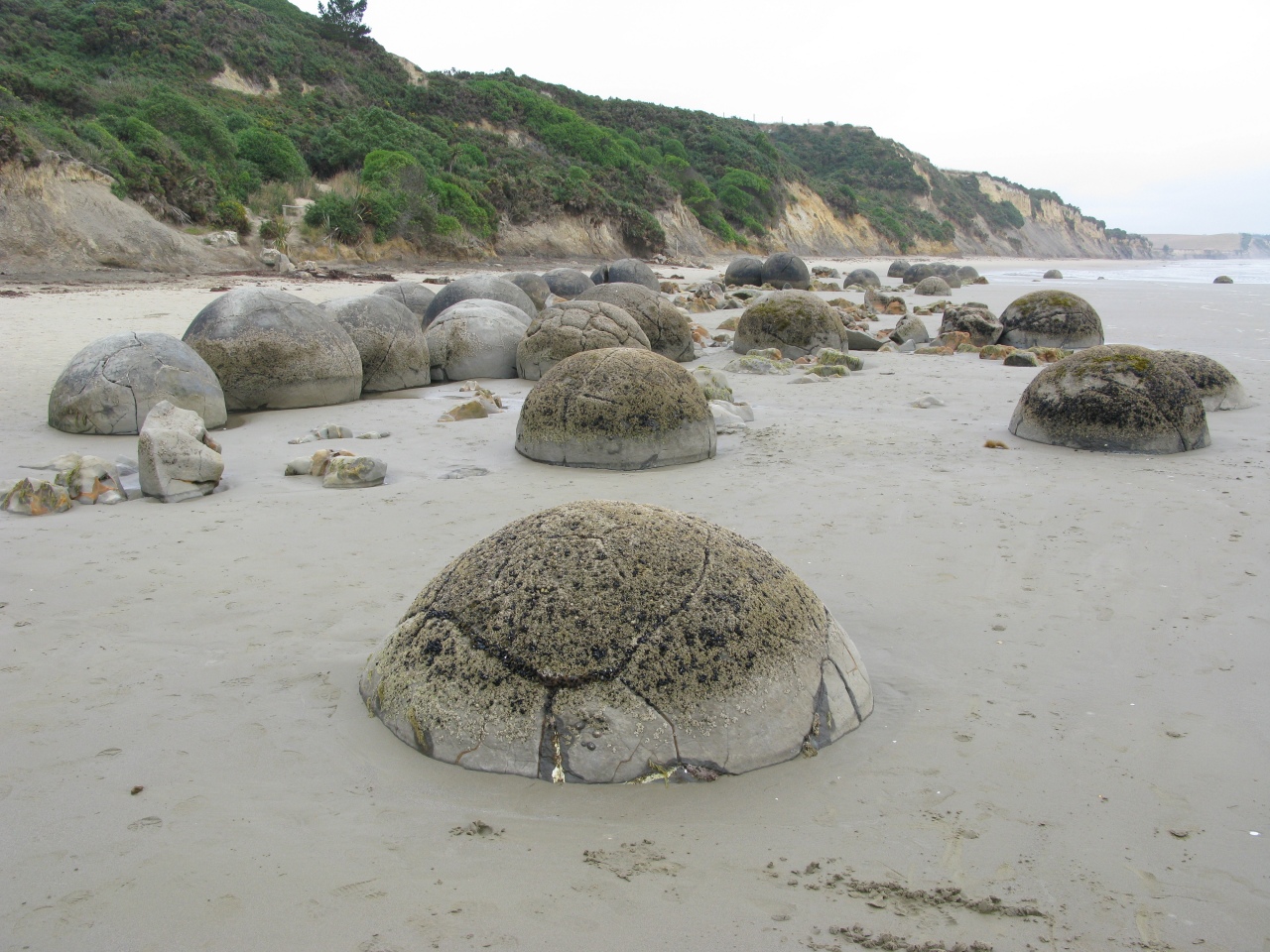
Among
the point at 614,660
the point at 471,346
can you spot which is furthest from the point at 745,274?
the point at 614,660

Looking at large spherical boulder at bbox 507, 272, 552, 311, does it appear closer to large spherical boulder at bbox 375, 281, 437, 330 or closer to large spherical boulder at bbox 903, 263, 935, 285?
large spherical boulder at bbox 375, 281, 437, 330

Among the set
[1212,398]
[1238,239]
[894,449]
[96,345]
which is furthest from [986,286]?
[1238,239]

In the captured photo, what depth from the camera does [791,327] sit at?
1288 cm

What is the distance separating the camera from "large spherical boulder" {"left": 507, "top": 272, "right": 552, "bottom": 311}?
15430 millimetres

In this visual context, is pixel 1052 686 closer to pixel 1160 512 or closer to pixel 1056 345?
pixel 1160 512

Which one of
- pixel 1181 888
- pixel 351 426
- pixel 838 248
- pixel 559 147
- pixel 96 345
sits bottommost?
pixel 1181 888

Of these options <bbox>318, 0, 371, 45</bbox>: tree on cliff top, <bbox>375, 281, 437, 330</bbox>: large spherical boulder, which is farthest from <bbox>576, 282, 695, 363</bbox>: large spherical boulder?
<bbox>318, 0, 371, 45</bbox>: tree on cliff top

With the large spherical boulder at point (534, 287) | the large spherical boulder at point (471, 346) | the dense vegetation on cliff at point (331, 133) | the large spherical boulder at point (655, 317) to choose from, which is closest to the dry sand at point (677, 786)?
the large spherical boulder at point (471, 346)

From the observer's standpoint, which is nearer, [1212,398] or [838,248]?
[1212,398]

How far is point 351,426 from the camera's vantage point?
805 centimetres

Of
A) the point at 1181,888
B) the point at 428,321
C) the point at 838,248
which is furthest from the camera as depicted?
the point at 838,248

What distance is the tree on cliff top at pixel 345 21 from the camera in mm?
41500

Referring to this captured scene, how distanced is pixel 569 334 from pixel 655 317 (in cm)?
217

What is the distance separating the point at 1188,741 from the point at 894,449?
431cm
